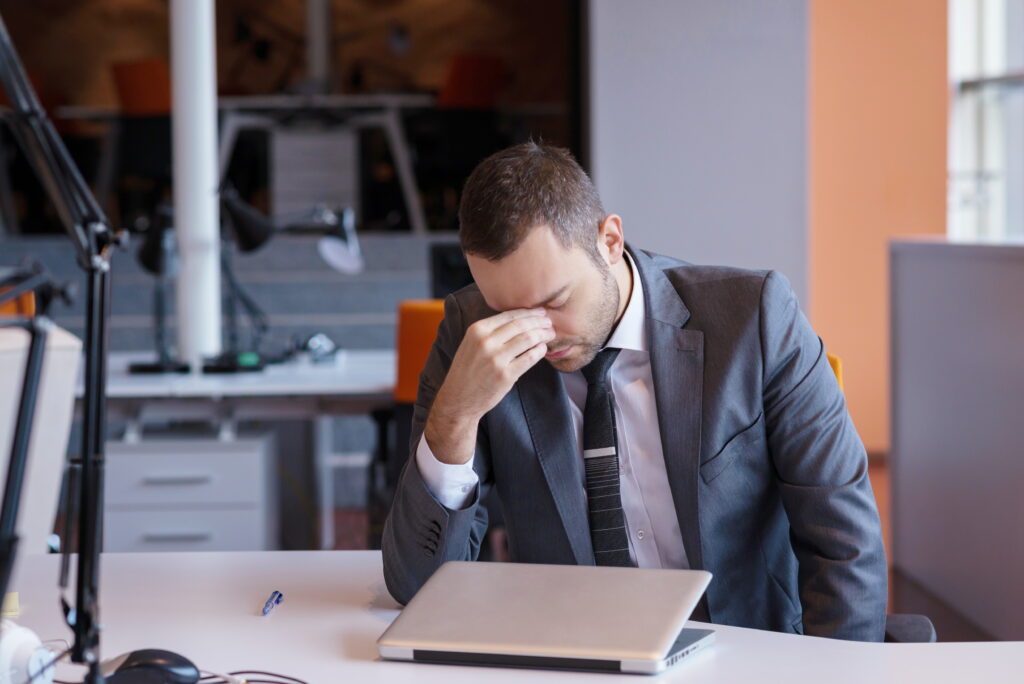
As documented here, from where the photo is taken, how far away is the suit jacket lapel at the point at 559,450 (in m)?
1.57

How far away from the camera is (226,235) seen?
5.20m

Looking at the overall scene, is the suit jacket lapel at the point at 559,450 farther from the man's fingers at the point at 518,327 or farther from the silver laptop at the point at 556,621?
the silver laptop at the point at 556,621

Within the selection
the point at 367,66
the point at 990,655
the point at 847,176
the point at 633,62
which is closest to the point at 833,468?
the point at 990,655

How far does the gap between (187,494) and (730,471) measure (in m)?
2.19

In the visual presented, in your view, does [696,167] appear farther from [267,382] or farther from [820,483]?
[820,483]

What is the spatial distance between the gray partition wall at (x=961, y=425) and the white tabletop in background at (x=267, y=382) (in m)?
1.68

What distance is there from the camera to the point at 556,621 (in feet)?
3.93

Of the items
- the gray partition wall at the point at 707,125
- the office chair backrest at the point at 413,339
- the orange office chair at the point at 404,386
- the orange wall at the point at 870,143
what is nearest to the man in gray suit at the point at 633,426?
the orange office chair at the point at 404,386

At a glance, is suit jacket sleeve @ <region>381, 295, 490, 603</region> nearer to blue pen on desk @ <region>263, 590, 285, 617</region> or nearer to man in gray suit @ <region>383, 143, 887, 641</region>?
man in gray suit @ <region>383, 143, 887, 641</region>

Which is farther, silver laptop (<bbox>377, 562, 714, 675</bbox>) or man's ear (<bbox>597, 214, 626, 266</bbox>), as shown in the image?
man's ear (<bbox>597, 214, 626, 266</bbox>)

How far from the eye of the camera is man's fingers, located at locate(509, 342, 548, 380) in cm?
146

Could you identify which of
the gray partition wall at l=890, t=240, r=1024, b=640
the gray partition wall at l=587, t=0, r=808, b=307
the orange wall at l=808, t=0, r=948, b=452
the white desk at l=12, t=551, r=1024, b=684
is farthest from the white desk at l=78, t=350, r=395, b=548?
the orange wall at l=808, t=0, r=948, b=452

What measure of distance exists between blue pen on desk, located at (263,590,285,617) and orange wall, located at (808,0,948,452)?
4.58m

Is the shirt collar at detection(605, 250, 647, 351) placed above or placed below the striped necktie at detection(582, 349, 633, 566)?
above
